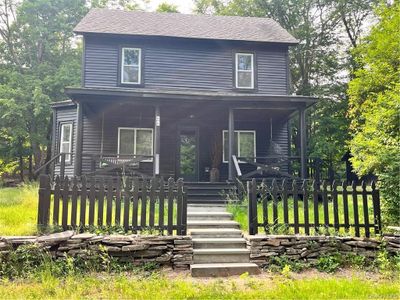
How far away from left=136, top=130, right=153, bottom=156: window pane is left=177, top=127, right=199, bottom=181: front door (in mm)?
1274

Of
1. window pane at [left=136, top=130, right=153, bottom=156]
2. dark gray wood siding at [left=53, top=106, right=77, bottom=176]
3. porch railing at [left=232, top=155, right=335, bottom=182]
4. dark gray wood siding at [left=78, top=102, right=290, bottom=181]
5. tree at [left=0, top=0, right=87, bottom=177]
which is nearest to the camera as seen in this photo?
porch railing at [left=232, top=155, right=335, bottom=182]

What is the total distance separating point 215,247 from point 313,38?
23.7 metres

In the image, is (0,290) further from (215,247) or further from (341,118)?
(341,118)

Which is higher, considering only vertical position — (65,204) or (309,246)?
(65,204)

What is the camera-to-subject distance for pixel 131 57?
1383 centimetres

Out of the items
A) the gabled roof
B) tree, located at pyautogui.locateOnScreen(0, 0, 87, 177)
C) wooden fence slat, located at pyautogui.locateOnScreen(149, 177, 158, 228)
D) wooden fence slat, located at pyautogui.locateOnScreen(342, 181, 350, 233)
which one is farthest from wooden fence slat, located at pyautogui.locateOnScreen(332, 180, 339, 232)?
tree, located at pyautogui.locateOnScreen(0, 0, 87, 177)

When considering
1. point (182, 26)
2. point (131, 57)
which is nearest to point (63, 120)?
point (131, 57)

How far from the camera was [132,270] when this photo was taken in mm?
5094

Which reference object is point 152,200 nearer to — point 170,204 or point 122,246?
point 170,204

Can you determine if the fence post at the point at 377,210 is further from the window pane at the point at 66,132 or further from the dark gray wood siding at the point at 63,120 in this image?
the window pane at the point at 66,132

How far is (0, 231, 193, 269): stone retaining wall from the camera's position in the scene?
16.4 feet

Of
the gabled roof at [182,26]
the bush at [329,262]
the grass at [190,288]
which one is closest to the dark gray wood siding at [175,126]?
the gabled roof at [182,26]

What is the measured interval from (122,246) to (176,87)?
379 inches

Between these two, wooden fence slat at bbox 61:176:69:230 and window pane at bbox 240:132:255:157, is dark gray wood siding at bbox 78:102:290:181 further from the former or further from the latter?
wooden fence slat at bbox 61:176:69:230
